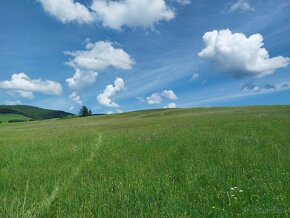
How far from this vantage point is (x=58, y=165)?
12000mm

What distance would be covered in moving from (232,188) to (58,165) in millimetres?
6745

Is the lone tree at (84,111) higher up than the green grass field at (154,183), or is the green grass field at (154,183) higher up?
the lone tree at (84,111)

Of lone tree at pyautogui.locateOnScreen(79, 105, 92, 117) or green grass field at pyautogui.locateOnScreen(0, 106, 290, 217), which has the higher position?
lone tree at pyautogui.locateOnScreen(79, 105, 92, 117)

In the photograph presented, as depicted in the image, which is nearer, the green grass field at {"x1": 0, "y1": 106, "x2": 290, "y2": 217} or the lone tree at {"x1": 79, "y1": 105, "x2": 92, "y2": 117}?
the green grass field at {"x1": 0, "y1": 106, "x2": 290, "y2": 217}

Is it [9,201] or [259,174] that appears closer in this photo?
[9,201]

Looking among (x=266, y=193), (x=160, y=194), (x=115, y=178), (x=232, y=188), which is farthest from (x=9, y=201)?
(x=266, y=193)

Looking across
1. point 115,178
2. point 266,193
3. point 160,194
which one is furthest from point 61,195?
point 266,193

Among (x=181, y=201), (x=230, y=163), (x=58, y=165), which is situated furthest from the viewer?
(x=58, y=165)

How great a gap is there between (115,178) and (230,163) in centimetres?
366

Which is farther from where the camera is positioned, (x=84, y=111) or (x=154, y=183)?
(x=84, y=111)

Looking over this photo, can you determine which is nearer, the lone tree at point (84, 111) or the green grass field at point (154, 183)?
the green grass field at point (154, 183)

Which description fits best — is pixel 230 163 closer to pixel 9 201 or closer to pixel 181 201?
pixel 181 201

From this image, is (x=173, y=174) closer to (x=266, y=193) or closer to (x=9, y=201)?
(x=266, y=193)

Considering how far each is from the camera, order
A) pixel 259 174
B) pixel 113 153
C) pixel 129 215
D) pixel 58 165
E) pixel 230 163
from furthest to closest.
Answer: pixel 113 153 < pixel 58 165 < pixel 230 163 < pixel 259 174 < pixel 129 215
